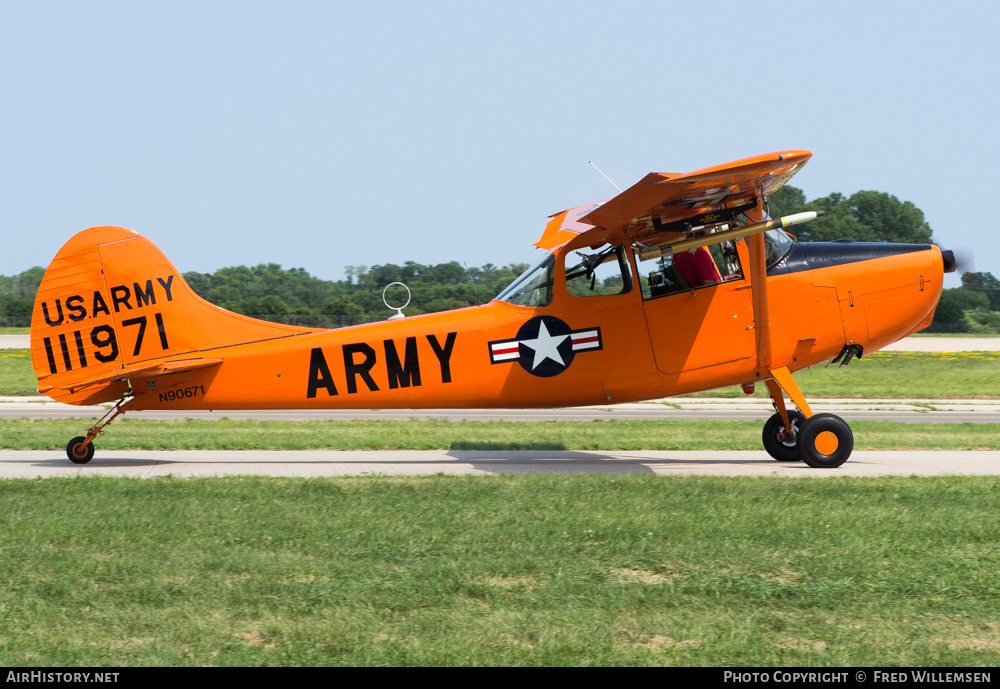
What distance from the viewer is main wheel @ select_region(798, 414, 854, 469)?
11.0m

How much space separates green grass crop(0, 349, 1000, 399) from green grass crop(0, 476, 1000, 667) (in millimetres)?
18040

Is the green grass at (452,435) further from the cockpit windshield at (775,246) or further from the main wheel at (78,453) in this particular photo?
the cockpit windshield at (775,246)

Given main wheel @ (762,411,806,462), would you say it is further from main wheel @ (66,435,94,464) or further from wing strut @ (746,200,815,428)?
main wheel @ (66,435,94,464)

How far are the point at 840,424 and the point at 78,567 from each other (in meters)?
8.90

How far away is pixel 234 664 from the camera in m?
4.48

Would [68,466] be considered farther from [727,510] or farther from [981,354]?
[981,354]

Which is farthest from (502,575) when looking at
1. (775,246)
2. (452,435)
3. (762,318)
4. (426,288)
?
(426,288)

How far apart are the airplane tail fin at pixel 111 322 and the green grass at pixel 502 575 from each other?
6.82 feet

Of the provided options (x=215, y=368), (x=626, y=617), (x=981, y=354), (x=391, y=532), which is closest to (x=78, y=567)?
(x=391, y=532)

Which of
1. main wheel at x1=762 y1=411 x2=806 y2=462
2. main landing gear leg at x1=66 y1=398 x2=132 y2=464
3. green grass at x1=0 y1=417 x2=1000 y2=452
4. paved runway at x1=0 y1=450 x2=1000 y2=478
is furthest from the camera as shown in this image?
green grass at x1=0 y1=417 x2=1000 y2=452

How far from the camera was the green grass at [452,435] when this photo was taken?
13625mm

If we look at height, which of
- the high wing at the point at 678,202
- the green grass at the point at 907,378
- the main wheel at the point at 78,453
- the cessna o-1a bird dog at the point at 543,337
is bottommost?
the green grass at the point at 907,378
